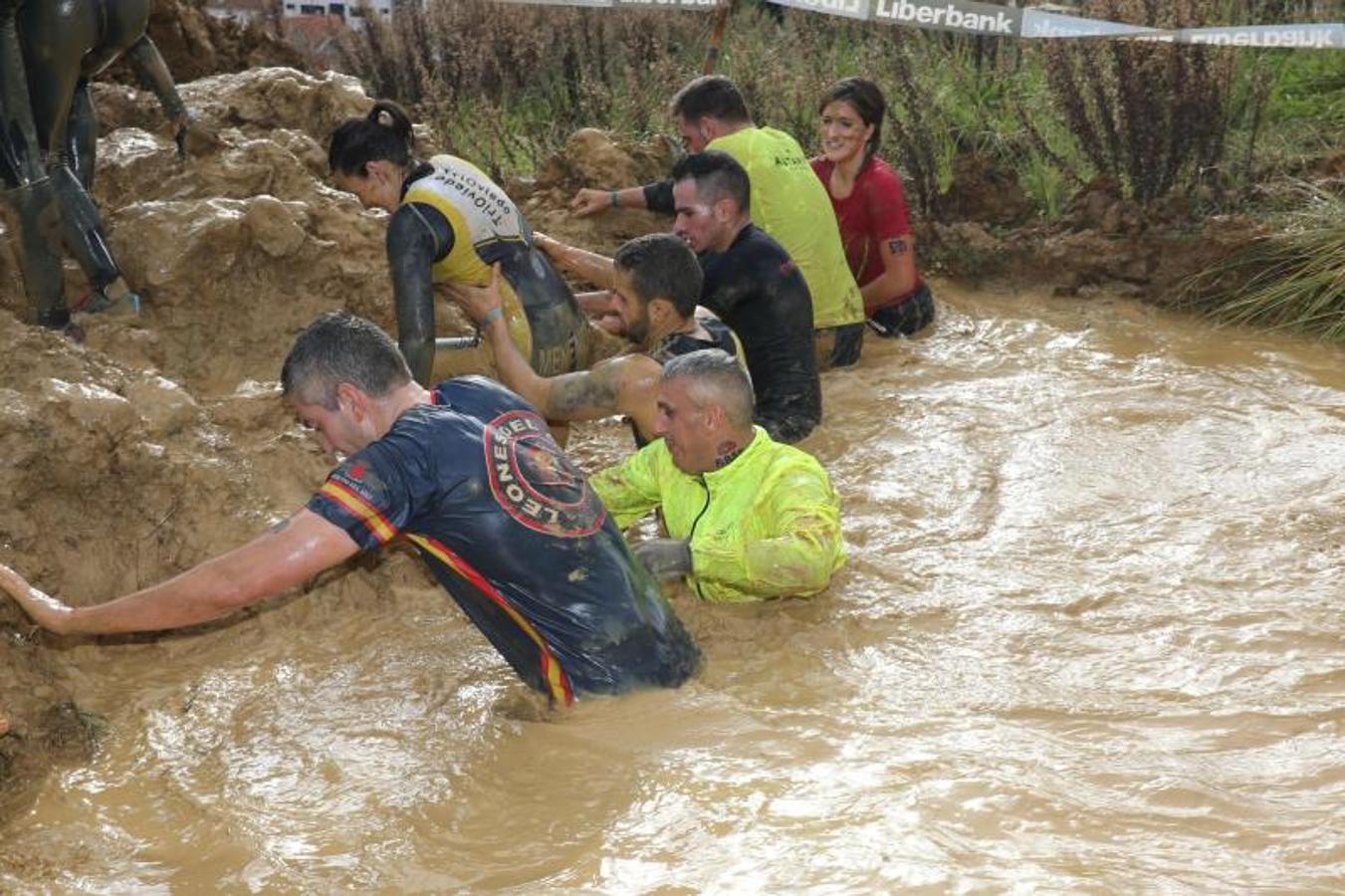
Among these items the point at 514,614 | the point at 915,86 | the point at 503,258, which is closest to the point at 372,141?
the point at 503,258

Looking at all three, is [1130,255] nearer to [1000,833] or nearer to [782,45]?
[782,45]

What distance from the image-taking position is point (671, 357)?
4.92 metres

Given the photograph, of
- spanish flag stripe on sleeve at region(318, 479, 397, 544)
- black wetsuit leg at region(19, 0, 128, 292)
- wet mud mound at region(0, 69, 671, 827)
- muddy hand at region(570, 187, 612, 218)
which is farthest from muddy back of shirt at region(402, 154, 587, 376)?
spanish flag stripe on sleeve at region(318, 479, 397, 544)

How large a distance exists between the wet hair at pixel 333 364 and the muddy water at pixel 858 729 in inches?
35.7

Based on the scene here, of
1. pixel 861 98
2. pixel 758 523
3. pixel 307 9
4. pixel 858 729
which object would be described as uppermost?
pixel 307 9

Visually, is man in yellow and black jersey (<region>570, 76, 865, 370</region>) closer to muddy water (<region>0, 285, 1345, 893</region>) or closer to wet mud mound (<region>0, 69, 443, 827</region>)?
muddy water (<region>0, 285, 1345, 893</region>)

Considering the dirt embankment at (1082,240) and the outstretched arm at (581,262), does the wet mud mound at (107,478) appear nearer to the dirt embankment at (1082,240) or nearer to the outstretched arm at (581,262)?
the outstretched arm at (581,262)

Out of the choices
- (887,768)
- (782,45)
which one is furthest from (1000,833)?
(782,45)

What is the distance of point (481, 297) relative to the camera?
5.10m

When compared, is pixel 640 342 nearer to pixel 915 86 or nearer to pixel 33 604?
pixel 33 604

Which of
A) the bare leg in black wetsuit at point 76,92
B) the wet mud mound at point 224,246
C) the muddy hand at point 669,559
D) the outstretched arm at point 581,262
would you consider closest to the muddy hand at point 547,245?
the outstretched arm at point 581,262

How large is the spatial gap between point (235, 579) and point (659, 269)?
199 centimetres

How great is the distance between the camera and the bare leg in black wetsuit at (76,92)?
16.5 feet

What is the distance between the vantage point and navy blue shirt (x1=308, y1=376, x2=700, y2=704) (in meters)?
3.33
